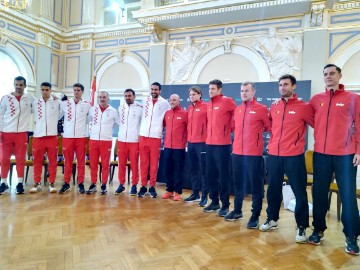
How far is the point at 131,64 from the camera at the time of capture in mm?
7660

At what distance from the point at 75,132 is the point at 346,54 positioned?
5067 millimetres

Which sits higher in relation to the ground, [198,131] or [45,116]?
[45,116]

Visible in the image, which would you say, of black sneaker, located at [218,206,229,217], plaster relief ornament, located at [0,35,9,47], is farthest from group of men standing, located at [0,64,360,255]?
plaster relief ornament, located at [0,35,9,47]

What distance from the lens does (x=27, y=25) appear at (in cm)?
727

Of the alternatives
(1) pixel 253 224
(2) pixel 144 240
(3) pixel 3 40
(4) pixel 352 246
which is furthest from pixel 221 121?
(3) pixel 3 40

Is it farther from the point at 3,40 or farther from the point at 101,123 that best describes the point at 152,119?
the point at 3,40

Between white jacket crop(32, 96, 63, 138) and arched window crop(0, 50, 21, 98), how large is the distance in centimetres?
402

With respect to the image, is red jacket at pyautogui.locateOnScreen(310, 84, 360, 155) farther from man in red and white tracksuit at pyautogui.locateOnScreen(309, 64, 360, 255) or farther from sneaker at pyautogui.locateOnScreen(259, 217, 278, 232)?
sneaker at pyautogui.locateOnScreen(259, 217, 278, 232)

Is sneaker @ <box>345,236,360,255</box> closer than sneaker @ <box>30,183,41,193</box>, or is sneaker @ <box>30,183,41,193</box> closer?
sneaker @ <box>345,236,360,255</box>

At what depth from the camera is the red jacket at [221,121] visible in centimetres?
319

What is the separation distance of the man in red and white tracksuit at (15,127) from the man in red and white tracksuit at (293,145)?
3.09 metres

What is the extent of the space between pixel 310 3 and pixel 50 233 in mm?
5725

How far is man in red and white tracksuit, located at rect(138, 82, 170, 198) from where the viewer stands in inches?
153

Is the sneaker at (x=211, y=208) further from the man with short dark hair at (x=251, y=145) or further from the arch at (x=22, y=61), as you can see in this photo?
the arch at (x=22, y=61)
